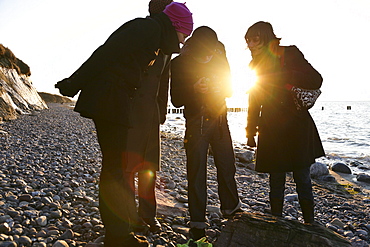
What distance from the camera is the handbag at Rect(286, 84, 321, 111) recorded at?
3.06m

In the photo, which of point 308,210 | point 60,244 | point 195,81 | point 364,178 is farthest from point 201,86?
point 364,178

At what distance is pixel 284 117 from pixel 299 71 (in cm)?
53

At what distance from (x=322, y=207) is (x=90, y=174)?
4.38 m

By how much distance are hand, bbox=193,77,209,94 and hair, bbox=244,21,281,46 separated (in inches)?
29.6

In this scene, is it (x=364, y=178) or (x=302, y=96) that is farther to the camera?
(x=364, y=178)

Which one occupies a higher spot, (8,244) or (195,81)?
(195,81)

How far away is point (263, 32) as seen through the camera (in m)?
3.07

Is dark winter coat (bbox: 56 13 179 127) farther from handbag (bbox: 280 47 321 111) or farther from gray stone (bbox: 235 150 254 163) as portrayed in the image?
gray stone (bbox: 235 150 254 163)

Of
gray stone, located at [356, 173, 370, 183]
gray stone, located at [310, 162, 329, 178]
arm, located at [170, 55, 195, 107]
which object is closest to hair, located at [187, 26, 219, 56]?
arm, located at [170, 55, 195, 107]

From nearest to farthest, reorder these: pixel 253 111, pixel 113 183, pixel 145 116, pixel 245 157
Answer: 1. pixel 113 183
2. pixel 145 116
3. pixel 253 111
4. pixel 245 157

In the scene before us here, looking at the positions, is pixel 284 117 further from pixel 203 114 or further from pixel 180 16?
pixel 180 16

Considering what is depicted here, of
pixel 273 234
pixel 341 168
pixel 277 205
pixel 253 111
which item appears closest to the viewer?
pixel 273 234

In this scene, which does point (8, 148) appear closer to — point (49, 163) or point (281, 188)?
point (49, 163)

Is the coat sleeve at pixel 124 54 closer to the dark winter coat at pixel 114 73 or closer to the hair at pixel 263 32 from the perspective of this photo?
the dark winter coat at pixel 114 73
